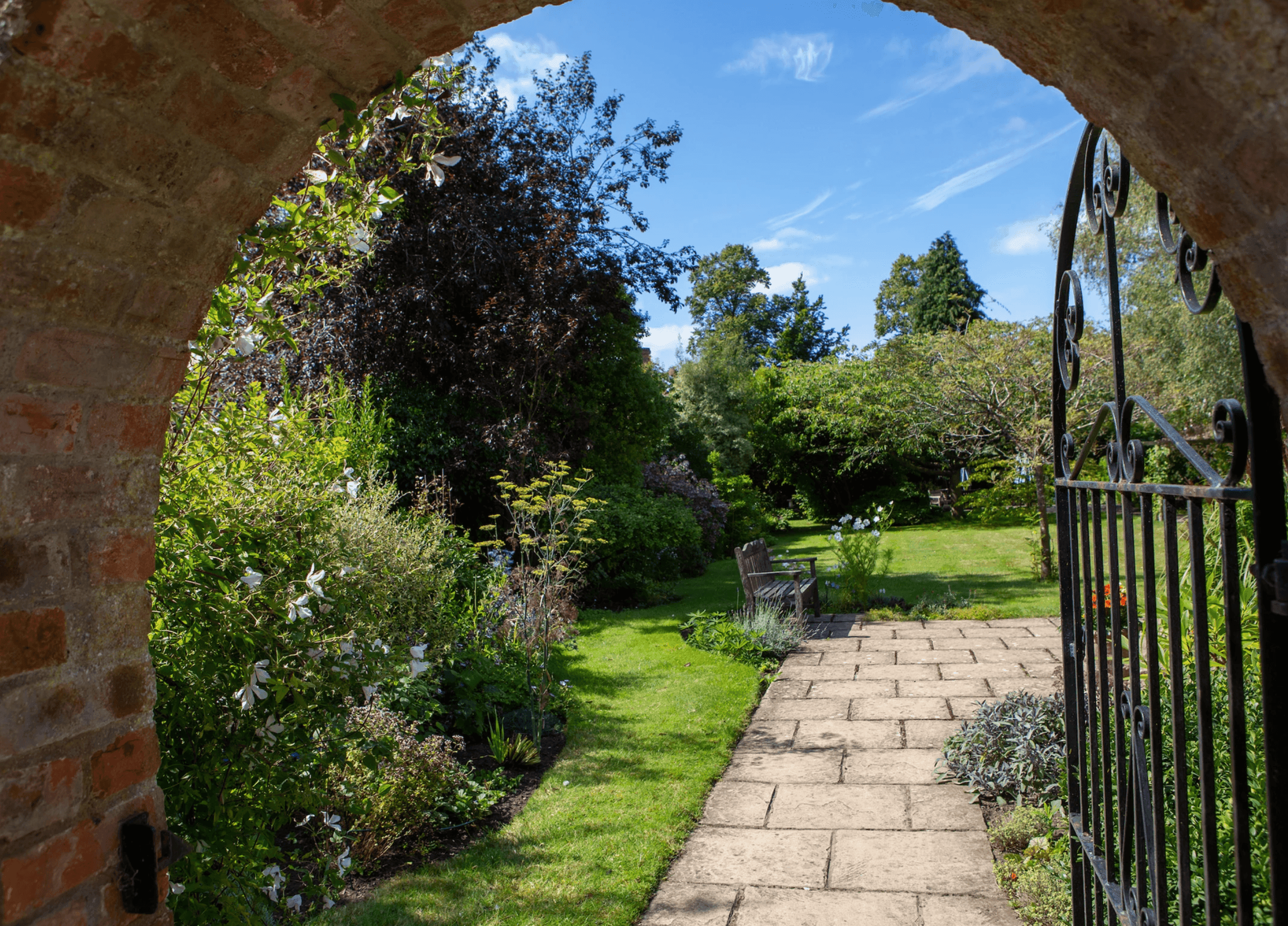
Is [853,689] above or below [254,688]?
below

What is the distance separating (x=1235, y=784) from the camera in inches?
49.0

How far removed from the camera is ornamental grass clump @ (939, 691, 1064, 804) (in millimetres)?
4086

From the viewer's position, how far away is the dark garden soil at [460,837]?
3572 millimetres

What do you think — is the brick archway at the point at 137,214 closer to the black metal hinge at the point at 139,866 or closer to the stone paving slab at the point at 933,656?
the black metal hinge at the point at 139,866

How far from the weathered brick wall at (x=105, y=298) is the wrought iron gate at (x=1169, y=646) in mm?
1325

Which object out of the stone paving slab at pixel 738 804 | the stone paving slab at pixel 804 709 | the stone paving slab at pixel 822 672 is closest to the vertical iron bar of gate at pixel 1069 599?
the stone paving slab at pixel 738 804

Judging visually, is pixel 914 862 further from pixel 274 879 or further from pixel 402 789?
pixel 274 879

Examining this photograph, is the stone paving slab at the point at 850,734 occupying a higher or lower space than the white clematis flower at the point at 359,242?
lower

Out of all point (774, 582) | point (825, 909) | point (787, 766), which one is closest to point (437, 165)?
point (825, 909)

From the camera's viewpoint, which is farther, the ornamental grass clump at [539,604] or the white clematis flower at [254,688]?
the ornamental grass clump at [539,604]

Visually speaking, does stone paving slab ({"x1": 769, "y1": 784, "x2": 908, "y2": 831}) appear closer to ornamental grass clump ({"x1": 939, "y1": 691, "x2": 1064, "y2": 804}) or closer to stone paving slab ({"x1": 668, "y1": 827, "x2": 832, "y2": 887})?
stone paving slab ({"x1": 668, "y1": 827, "x2": 832, "y2": 887})

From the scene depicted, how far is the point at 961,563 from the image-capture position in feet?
41.0

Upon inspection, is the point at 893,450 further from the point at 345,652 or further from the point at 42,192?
the point at 42,192

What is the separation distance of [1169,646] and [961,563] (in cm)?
1133
